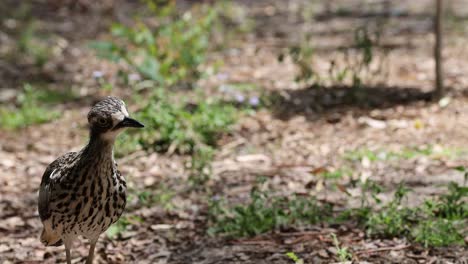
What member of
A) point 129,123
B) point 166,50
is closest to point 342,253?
point 129,123

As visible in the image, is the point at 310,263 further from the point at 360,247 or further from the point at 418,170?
the point at 418,170

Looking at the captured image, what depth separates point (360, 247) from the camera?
451 centimetres

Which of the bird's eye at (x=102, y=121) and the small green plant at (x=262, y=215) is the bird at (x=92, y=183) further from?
the small green plant at (x=262, y=215)

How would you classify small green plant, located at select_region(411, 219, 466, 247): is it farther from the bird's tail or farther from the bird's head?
the bird's tail

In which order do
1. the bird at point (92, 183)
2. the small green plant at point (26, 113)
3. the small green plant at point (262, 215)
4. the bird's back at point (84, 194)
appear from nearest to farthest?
the bird at point (92, 183)
the bird's back at point (84, 194)
the small green plant at point (262, 215)
the small green plant at point (26, 113)

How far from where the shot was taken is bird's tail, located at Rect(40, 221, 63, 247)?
4.17 m

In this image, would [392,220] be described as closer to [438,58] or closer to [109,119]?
[109,119]

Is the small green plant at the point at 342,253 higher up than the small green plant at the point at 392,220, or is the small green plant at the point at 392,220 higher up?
the small green plant at the point at 392,220

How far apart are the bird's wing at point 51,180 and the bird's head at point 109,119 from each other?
0.37 metres

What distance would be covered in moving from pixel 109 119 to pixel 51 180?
0.67m

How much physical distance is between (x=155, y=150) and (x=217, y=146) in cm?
55

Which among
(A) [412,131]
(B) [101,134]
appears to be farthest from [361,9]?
(B) [101,134]

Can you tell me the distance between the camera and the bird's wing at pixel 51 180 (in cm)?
392

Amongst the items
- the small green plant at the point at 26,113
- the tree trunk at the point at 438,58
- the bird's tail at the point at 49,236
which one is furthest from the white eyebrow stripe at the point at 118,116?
the tree trunk at the point at 438,58
